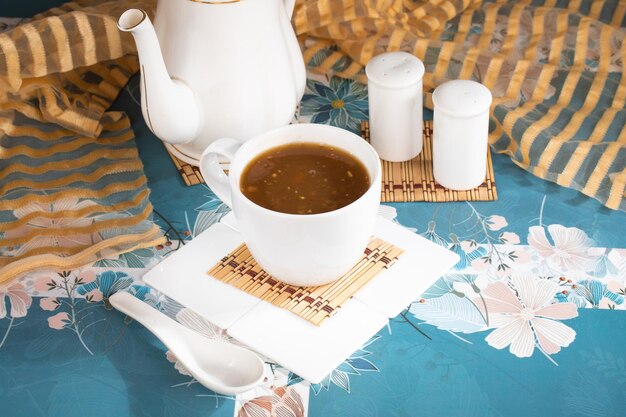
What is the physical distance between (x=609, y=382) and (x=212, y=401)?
0.35m

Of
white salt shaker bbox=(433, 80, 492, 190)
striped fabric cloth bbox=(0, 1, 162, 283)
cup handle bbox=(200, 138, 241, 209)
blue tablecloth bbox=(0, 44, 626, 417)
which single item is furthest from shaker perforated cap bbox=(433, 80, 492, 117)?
striped fabric cloth bbox=(0, 1, 162, 283)

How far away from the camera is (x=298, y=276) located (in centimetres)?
85

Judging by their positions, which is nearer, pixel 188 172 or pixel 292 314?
pixel 292 314

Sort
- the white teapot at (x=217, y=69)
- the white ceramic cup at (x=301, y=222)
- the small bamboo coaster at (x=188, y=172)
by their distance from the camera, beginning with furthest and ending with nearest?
1. the small bamboo coaster at (x=188, y=172)
2. the white teapot at (x=217, y=69)
3. the white ceramic cup at (x=301, y=222)

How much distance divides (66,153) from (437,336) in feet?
1.62

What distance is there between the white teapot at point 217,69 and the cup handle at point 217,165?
4.0 inches

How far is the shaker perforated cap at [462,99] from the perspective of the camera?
93cm

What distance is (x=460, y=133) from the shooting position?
946 mm

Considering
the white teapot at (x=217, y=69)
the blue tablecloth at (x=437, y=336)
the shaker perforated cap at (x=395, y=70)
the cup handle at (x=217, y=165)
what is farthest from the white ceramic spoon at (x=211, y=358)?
the shaker perforated cap at (x=395, y=70)

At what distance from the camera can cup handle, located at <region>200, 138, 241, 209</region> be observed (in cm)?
86

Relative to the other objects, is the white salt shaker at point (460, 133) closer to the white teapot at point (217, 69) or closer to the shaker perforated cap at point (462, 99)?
the shaker perforated cap at point (462, 99)

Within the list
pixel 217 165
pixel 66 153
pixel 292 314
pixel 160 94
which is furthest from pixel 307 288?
pixel 66 153

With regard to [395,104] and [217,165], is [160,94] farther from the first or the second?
[395,104]

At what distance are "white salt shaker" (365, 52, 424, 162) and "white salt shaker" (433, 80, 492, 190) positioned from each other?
0.13 ft
